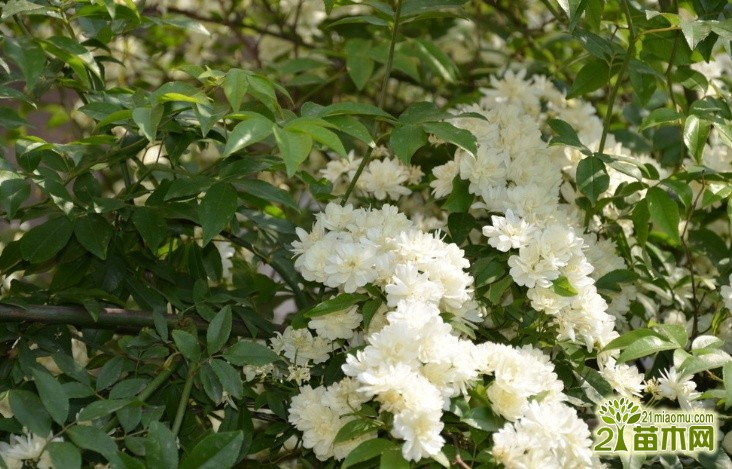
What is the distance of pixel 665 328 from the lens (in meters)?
1.06

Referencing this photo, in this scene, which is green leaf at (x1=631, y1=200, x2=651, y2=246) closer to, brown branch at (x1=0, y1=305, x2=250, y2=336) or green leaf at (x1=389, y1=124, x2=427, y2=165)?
green leaf at (x1=389, y1=124, x2=427, y2=165)

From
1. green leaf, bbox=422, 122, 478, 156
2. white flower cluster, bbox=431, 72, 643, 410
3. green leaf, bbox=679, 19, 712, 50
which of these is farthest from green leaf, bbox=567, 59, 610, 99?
green leaf, bbox=422, 122, 478, 156

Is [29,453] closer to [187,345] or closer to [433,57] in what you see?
[187,345]

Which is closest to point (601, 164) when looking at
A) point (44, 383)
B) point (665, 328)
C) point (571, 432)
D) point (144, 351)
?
point (665, 328)

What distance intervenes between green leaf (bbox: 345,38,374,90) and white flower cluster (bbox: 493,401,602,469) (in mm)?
824

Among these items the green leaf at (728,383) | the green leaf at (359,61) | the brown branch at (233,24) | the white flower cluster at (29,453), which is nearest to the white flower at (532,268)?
the green leaf at (728,383)

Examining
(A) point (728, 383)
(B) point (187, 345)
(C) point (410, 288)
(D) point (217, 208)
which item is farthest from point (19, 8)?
(A) point (728, 383)

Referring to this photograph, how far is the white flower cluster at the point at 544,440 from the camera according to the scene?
0.86 metres

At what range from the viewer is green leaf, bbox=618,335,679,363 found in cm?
103

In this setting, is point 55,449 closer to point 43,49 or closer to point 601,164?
point 43,49

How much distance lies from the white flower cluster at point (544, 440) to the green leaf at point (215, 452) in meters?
0.26

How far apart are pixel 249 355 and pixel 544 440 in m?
0.34

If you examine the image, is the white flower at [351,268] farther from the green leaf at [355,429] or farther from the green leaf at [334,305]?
the green leaf at [355,429]

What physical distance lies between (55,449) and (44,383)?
0.26 ft
